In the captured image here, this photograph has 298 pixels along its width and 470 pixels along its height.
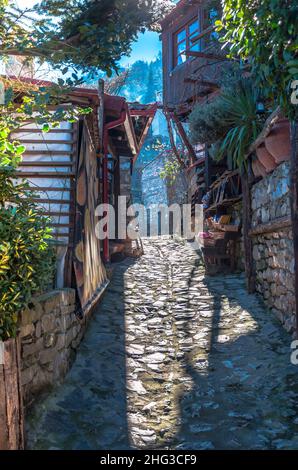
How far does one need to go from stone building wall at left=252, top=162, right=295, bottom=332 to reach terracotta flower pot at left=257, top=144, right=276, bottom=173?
98 millimetres

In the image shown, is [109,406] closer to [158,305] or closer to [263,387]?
[263,387]

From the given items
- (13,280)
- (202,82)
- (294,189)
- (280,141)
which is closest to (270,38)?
(294,189)

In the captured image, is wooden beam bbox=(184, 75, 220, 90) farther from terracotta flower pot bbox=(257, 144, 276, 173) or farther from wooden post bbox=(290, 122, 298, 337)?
wooden post bbox=(290, 122, 298, 337)

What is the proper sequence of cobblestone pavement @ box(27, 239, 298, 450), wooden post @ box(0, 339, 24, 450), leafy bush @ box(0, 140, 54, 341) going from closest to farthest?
wooden post @ box(0, 339, 24, 450) → leafy bush @ box(0, 140, 54, 341) → cobblestone pavement @ box(27, 239, 298, 450)

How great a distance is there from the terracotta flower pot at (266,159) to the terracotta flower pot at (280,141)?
28 cm

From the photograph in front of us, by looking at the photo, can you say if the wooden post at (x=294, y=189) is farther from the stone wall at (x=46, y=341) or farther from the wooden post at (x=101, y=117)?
the wooden post at (x=101, y=117)

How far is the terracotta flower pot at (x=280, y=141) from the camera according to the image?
4.72m

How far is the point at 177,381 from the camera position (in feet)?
14.3

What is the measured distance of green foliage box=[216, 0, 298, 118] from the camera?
275cm

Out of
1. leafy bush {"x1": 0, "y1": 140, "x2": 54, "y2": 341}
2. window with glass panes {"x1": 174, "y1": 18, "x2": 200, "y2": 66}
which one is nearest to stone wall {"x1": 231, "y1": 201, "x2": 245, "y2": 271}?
leafy bush {"x1": 0, "y1": 140, "x2": 54, "y2": 341}

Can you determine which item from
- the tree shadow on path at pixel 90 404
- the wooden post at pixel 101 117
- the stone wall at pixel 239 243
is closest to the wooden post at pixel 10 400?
the tree shadow on path at pixel 90 404

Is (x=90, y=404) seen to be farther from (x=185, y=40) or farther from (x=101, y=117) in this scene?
(x=185, y=40)

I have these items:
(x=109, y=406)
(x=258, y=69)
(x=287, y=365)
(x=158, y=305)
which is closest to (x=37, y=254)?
(x=109, y=406)

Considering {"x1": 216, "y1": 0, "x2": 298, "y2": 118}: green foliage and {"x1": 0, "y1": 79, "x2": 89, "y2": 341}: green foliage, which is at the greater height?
{"x1": 216, "y1": 0, "x2": 298, "y2": 118}: green foliage
